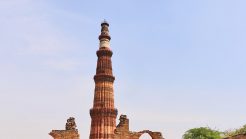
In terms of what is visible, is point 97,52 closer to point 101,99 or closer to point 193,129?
point 101,99

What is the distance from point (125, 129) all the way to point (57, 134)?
349 cm

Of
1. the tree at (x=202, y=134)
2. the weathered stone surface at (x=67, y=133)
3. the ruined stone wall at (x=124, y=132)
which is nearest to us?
the weathered stone surface at (x=67, y=133)

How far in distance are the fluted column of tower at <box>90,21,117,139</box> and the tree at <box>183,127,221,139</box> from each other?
1702 centimetres

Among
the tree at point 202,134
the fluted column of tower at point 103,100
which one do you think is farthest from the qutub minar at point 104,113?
the tree at point 202,134

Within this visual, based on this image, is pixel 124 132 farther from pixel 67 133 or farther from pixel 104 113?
pixel 67 133

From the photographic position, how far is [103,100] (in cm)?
1942

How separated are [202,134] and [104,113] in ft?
58.0

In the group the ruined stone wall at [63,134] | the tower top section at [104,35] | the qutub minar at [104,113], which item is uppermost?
the tower top section at [104,35]

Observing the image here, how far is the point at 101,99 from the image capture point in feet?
63.9

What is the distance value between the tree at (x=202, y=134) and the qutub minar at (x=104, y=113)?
16.4 metres

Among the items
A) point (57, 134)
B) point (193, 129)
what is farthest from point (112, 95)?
point (193, 129)

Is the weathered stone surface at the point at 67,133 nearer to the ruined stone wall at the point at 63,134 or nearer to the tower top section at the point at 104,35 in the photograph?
the ruined stone wall at the point at 63,134

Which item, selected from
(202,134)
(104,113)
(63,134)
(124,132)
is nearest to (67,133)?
(63,134)

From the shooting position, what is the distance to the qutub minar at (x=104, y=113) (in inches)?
701
